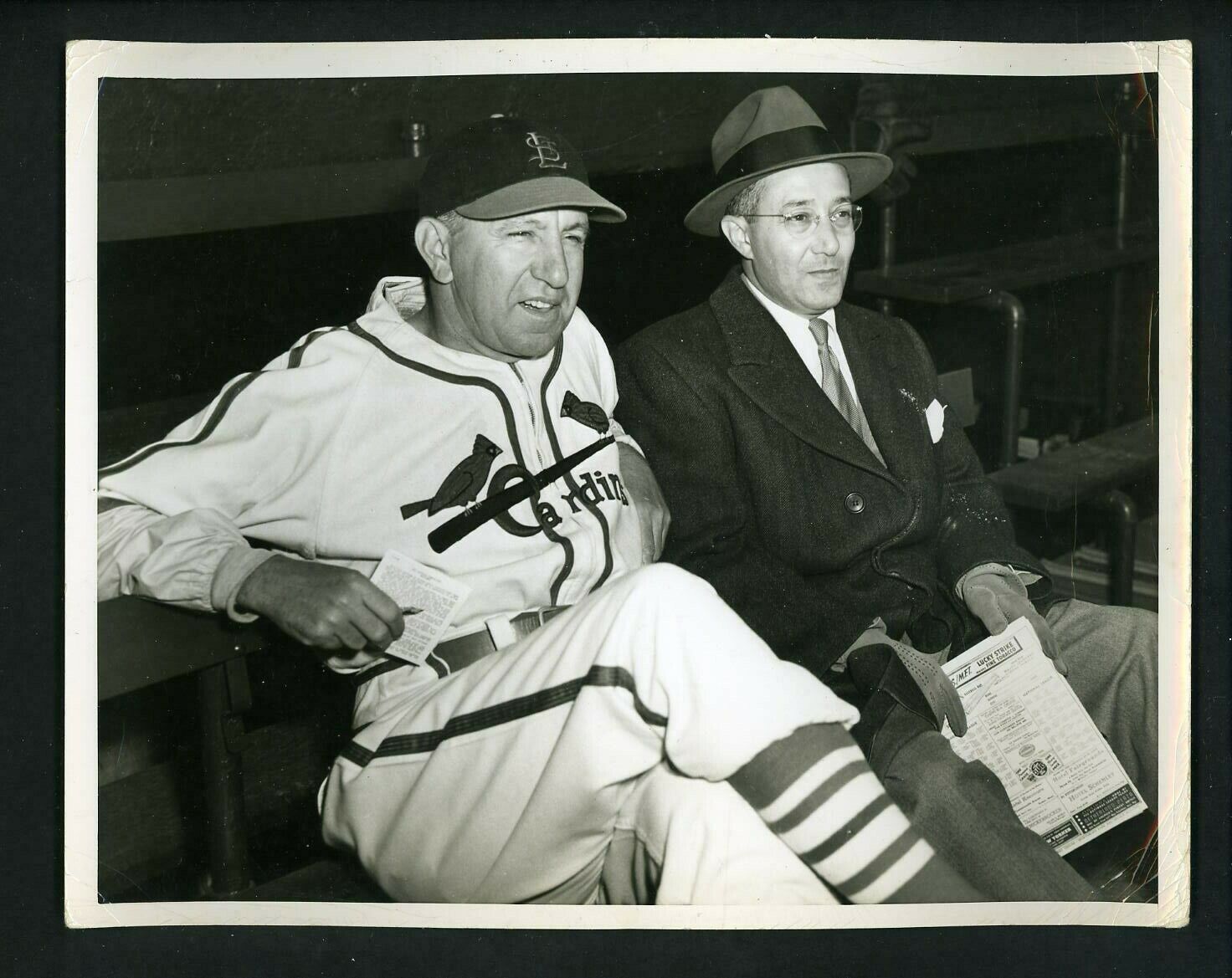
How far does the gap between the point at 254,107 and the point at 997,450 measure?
1.17m

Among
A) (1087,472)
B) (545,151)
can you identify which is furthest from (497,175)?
(1087,472)

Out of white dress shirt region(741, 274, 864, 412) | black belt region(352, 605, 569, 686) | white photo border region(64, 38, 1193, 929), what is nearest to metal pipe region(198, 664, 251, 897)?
white photo border region(64, 38, 1193, 929)

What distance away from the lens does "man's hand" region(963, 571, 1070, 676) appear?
5.40ft

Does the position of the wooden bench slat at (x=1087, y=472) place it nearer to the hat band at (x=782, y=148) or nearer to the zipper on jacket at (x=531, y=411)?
the hat band at (x=782, y=148)

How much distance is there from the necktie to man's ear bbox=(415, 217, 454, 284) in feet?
1.70

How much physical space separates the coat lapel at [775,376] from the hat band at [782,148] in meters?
0.15

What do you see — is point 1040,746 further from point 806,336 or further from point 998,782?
point 806,336

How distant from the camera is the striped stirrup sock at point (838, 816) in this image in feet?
4.50

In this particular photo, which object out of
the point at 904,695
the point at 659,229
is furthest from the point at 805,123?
the point at 904,695

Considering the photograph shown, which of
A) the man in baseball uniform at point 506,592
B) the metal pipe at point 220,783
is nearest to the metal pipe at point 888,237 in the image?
the man in baseball uniform at point 506,592

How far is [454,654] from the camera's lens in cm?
149

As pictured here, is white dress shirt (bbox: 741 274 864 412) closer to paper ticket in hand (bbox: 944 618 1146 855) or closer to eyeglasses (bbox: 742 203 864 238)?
eyeglasses (bbox: 742 203 864 238)

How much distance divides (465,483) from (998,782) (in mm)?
822

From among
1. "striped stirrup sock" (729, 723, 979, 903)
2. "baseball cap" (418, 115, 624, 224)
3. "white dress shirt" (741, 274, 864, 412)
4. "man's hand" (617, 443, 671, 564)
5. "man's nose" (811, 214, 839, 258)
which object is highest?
"baseball cap" (418, 115, 624, 224)
